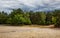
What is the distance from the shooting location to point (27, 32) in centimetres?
206

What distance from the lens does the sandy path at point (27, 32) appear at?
2.03 m

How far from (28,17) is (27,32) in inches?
9.7

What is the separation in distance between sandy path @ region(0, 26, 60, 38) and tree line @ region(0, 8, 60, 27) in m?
0.10

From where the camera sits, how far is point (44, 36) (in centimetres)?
203

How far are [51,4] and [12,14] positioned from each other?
64 cm

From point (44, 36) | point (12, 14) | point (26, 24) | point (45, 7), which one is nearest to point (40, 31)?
point (44, 36)

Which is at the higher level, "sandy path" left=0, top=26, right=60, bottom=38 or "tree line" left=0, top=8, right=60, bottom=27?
"tree line" left=0, top=8, right=60, bottom=27

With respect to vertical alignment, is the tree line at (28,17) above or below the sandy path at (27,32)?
above

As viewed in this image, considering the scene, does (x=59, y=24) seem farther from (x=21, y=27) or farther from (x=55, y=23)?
(x=21, y=27)

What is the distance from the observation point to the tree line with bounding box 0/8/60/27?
2.10 meters

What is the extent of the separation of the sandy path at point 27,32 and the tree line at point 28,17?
0.10m

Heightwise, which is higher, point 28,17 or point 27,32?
point 28,17

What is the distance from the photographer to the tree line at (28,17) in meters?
2.10

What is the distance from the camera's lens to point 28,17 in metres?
2.15
